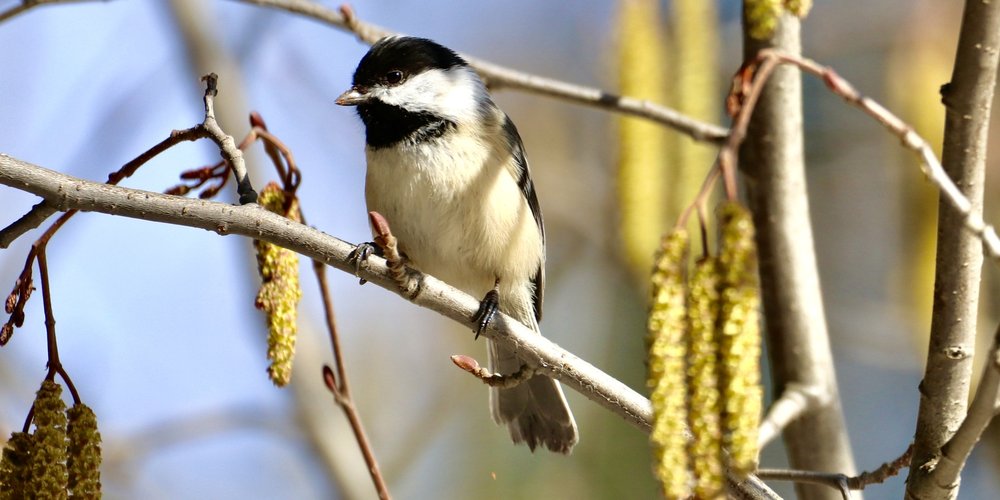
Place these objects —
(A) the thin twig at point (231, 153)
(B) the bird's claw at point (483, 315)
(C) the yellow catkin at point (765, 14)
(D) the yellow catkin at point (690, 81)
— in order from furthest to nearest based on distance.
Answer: (D) the yellow catkin at point (690, 81)
(B) the bird's claw at point (483, 315)
(A) the thin twig at point (231, 153)
(C) the yellow catkin at point (765, 14)

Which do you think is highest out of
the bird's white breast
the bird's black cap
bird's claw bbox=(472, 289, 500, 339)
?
the bird's black cap

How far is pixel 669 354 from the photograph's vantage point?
120 cm

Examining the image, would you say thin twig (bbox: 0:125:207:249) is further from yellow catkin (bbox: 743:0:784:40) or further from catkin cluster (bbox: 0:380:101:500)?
yellow catkin (bbox: 743:0:784:40)

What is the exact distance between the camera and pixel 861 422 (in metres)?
6.64

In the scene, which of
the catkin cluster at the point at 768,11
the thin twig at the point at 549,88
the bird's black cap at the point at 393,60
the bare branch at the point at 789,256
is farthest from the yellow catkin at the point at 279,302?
the bare branch at the point at 789,256

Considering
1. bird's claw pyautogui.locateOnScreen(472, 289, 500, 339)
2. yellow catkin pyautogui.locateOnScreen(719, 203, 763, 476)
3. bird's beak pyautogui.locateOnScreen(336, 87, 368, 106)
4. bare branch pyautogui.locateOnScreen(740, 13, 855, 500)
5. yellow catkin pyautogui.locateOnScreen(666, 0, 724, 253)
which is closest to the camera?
yellow catkin pyautogui.locateOnScreen(719, 203, 763, 476)

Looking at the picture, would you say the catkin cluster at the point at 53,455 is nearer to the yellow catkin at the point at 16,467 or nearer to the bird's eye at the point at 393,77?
the yellow catkin at the point at 16,467

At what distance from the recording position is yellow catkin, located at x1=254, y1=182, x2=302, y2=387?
178 cm

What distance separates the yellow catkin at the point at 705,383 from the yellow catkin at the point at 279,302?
88 cm

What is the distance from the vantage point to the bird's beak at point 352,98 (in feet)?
9.74

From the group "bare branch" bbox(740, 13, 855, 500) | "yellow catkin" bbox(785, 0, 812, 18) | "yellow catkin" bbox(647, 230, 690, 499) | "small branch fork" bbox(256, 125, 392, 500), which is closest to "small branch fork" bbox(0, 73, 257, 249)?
"small branch fork" bbox(256, 125, 392, 500)

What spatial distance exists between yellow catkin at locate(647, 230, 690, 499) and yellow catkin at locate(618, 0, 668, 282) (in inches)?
44.6

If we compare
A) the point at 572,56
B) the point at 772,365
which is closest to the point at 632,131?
the point at 772,365

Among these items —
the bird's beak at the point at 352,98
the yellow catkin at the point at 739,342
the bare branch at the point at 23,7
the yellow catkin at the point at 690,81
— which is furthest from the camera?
the bird's beak at the point at 352,98
